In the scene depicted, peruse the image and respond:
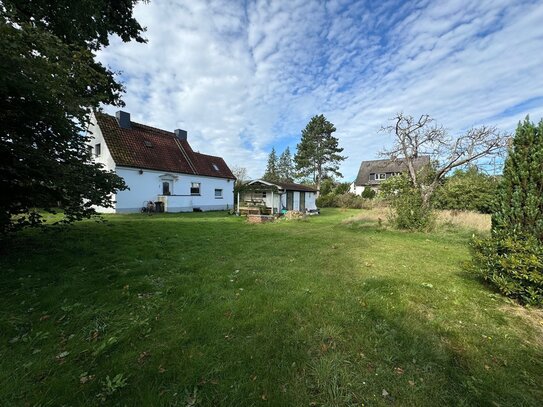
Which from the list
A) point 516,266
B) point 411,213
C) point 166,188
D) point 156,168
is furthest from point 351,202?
point 516,266

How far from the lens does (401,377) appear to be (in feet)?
7.84

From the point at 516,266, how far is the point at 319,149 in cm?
3853

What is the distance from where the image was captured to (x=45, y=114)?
4.64 metres

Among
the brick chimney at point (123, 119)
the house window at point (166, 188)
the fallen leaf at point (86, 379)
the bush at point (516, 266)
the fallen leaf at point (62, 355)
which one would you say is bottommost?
the fallen leaf at point (86, 379)

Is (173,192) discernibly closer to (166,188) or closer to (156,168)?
(166,188)

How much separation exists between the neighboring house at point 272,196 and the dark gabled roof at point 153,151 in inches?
201


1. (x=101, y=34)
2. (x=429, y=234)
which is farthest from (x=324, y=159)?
(x=101, y=34)

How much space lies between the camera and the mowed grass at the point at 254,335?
2.23m

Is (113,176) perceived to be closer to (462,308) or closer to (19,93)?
(19,93)

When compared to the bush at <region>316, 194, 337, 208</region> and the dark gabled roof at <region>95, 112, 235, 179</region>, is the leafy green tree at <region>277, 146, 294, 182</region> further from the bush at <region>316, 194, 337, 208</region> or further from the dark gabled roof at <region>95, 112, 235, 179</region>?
the dark gabled roof at <region>95, 112, 235, 179</region>

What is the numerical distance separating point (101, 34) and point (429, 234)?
14012 millimetres

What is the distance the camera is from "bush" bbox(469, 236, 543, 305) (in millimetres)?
3615

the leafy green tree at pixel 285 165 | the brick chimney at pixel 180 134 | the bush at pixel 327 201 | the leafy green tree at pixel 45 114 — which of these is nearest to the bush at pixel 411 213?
the leafy green tree at pixel 45 114

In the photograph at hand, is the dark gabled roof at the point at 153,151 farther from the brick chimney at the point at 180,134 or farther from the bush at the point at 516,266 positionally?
the bush at the point at 516,266
